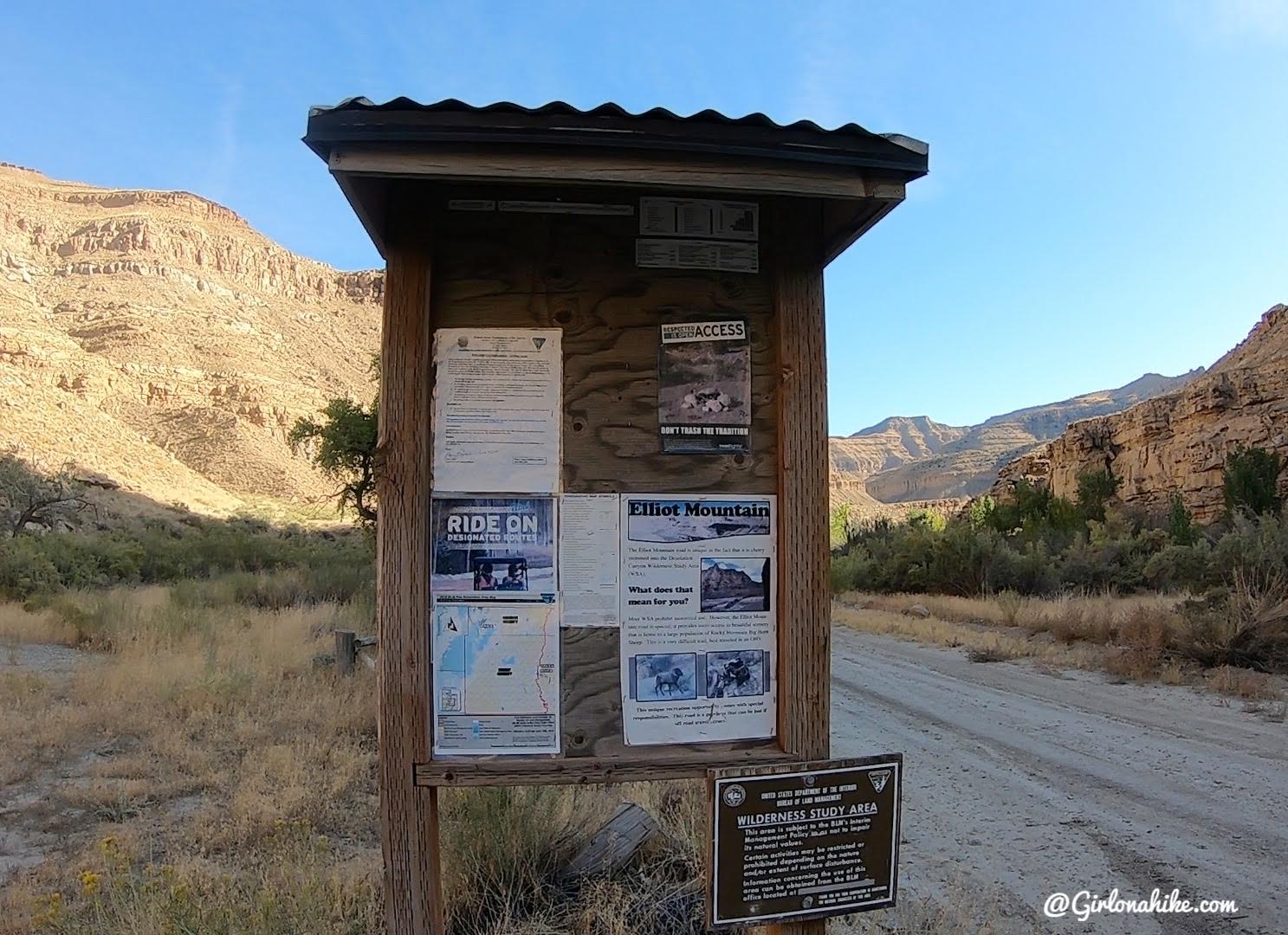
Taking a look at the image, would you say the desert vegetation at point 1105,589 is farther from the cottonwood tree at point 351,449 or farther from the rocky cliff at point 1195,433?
the cottonwood tree at point 351,449

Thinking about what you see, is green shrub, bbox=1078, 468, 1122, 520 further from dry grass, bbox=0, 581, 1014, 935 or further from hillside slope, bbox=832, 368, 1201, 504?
hillside slope, bbox=832, 368, 1201, 504

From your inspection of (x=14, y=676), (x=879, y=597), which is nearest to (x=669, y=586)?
(x=14, y=676)

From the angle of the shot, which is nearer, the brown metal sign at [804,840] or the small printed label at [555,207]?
the brown metal sign at [804,840]

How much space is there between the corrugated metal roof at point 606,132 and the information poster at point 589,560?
1031 mm

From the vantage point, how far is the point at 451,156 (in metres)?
2.28

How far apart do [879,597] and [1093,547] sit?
5.51 meters

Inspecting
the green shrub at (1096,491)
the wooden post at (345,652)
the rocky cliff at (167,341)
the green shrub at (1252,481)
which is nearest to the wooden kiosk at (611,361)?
the wooden post at (345,652)

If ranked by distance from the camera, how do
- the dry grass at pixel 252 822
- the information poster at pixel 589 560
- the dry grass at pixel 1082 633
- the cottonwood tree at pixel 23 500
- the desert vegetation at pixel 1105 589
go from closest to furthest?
the information poster at pixel 589 560 < the dry grass at pixel 252 822 < the dry grass at pixel 1082 633 < the desert vegetation at pixel 1105 589 < the cottonwood tree at pixel 23 500

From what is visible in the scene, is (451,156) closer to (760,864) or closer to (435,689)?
(435,689)

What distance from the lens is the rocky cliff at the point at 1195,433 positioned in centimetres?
3447

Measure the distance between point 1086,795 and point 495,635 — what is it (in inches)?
191

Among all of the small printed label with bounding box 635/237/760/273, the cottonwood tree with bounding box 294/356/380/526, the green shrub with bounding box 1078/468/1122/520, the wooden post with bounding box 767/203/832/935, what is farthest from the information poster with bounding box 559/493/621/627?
the green shrub with bounding box 1078/468/1122/520

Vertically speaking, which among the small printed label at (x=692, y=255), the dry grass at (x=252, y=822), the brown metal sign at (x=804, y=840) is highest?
the small printed label at (x=692, y=255)

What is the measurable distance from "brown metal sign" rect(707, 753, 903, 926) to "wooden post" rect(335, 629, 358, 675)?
7.21m
